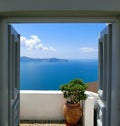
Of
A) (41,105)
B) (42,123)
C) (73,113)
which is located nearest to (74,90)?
(73,113)

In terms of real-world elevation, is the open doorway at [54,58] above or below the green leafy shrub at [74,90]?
above

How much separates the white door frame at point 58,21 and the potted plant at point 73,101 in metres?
3.00

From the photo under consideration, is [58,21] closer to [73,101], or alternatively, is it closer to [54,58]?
[73,101]

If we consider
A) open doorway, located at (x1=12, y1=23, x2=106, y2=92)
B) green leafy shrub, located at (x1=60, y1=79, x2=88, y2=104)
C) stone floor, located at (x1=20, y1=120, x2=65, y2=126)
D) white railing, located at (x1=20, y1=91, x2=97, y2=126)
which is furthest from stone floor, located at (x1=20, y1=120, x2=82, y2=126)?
open doorway, located at (x1=12, y1=23, x2=106, y2=92)

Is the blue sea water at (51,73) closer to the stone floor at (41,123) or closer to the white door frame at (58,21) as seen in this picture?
the stone floor at (41,123)

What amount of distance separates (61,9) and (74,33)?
264 inches

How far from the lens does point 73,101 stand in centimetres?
562

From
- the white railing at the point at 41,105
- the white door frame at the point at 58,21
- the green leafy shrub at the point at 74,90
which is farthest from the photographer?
the white railing at the point at 41,105

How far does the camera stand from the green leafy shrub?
17.8 feet

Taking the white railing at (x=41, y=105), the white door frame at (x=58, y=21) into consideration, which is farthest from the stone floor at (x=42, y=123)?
the white door frame at (x=58, y=21)

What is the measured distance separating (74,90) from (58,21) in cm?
323

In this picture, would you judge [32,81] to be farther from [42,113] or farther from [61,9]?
[61,9]

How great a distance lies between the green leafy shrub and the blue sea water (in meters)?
0.74

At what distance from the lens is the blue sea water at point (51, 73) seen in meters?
6.50
